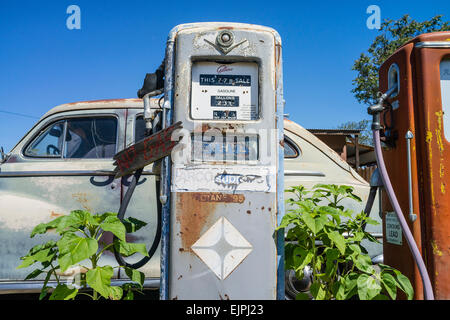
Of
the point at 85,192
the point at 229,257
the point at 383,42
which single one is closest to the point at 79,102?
the point at 85,192

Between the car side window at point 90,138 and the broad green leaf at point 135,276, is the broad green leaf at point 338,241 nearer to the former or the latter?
the broad green leaf at point 135,276

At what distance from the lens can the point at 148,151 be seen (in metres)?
2.21

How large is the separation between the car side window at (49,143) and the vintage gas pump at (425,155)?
9.61 ft

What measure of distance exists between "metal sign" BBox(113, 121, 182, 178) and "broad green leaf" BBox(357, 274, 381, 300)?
122 centimetres

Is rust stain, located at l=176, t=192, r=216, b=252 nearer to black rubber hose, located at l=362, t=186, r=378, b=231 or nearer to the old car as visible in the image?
black rubber hose, located at l=362, t=186, r=378, b=231

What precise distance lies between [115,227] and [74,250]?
0.23 m

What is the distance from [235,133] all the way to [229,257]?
675 mm

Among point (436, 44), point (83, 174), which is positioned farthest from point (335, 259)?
point (83, 174)

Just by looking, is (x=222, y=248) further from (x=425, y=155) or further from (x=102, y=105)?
(x=102, y=105)

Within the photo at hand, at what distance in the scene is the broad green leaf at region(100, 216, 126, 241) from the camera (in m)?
1.98

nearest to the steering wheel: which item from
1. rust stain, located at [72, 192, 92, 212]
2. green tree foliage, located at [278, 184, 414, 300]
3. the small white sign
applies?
rust stain, located at [72, 192, 92, 212]

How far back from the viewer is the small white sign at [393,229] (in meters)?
2.31

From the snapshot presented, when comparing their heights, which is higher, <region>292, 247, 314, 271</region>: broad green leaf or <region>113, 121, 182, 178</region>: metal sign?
<region>113, 121, 182, 178</region>: metal sign

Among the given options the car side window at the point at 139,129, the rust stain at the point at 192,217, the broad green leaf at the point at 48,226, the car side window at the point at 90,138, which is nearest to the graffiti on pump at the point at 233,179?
the rust stain at the point at 192,217
